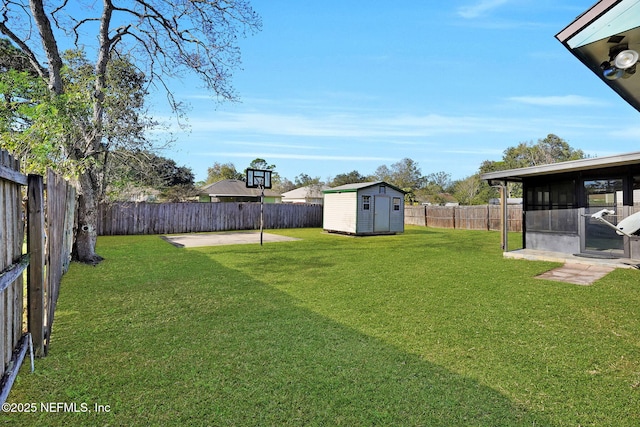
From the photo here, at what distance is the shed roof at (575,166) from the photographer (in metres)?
6.25

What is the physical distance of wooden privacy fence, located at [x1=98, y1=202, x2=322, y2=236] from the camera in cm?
1337

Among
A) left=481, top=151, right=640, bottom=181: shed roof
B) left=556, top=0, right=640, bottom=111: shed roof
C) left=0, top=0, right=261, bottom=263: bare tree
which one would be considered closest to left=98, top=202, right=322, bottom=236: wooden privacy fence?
left=0, top=0, right=261, bottom=263: bare tree

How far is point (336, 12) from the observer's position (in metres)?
8.77

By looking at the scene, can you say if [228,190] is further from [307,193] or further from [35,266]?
[35,266]

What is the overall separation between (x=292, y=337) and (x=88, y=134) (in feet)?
20.6

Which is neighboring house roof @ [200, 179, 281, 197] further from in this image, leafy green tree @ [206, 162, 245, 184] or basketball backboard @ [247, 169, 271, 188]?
basketball backboard @ [247, 169, 271, 188]

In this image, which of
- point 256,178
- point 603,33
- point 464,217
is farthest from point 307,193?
point 603,33

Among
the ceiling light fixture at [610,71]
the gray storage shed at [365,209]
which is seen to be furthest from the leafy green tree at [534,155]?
the ceiling light fixture at [610,71]

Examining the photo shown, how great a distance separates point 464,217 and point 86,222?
1698 cm

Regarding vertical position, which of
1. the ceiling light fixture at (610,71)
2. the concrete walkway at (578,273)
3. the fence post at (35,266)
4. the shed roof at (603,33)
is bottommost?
the concrete walkway at (578,273)

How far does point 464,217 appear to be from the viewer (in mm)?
17984

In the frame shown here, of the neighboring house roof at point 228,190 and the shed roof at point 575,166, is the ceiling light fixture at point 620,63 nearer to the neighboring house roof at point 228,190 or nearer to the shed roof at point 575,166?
the shed roof at point 575,166

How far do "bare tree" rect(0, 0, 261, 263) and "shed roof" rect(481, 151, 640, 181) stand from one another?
7.23 meters

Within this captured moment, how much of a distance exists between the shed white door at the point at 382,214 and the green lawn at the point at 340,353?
8.92 m
